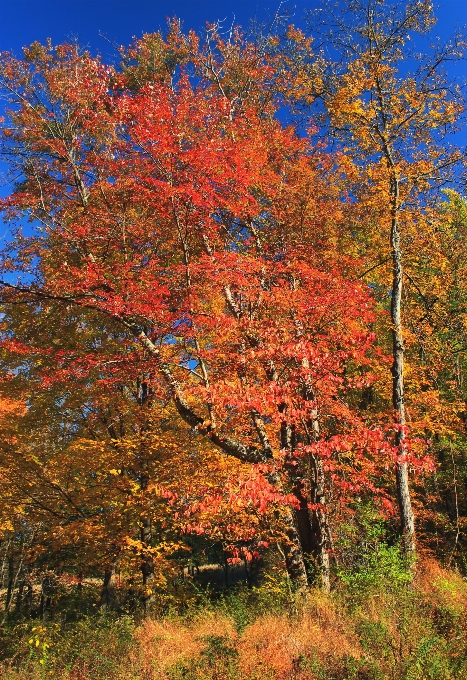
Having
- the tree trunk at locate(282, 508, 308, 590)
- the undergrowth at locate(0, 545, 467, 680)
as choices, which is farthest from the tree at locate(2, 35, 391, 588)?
the undergrowth at locate(0, 545, 467, 680)

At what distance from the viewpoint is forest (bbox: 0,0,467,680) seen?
8172 millimetres

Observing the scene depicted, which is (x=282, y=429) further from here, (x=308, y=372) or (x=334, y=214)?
(x=334, y=214)

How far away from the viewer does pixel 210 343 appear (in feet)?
38.2

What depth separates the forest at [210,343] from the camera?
8172 millimetres

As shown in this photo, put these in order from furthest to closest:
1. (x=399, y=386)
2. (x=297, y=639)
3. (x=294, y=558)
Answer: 1. (x=399, y=386)
2. (x=294, y=558)
3. (x=297, y=639)

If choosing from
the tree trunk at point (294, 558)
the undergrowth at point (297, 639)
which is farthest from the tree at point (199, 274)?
the undergrowth at point (297, 639)

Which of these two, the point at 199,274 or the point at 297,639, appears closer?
the point at 297,639

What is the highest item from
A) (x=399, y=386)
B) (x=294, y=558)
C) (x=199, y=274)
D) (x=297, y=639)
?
(x=199, y=274)

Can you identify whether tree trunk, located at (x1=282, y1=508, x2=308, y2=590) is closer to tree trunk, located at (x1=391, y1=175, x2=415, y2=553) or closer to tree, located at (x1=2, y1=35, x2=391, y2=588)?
tree, located at (x1=2, y1=35, x2=391, y2=588)

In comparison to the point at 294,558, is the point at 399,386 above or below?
above

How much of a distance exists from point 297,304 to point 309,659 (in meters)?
7.39

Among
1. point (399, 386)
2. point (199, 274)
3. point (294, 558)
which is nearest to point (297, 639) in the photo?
point (294, 558)

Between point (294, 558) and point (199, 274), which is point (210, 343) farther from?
point (294, 558)

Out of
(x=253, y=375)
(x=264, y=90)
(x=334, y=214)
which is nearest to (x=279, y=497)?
(x=253, y=375)
